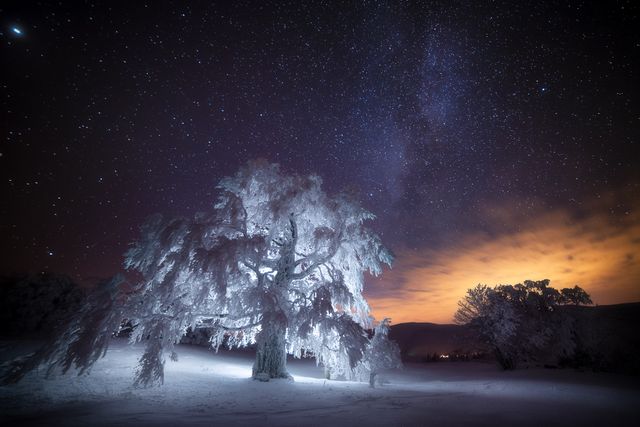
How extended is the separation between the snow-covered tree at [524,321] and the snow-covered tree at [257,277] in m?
9.24

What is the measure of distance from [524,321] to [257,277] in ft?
52.4

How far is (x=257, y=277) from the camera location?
11.7 m

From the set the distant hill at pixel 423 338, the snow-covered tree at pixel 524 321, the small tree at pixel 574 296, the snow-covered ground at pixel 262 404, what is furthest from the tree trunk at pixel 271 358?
the distant hill at pixel 423 338

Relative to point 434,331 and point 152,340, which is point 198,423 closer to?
point 152,340

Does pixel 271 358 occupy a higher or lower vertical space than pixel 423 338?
lower

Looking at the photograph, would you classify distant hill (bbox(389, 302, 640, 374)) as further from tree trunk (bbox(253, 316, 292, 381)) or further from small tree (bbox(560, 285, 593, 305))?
tree trunk (bbox(253, 316, 292, 381))

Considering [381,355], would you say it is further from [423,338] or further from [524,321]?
[423,338]

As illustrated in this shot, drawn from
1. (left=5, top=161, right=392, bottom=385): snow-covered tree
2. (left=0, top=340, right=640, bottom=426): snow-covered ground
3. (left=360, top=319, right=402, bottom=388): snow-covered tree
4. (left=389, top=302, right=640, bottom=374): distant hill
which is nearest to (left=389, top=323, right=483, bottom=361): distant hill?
(left=389, top=302, right=640, bottom=374): distant hill

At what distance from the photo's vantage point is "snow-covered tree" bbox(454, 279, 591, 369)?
1708 centimetres

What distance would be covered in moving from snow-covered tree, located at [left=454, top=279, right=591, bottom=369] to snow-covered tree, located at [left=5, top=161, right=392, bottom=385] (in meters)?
9.24

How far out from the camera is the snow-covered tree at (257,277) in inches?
374

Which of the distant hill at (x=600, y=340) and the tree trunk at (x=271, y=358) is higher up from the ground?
the distant hill at (x=600, y=340)

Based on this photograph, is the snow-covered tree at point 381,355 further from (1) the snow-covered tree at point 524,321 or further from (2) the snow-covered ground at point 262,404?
(1) the snow-covered tree at point 524,321

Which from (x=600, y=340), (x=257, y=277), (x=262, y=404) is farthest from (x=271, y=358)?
(x=600, y=340)
